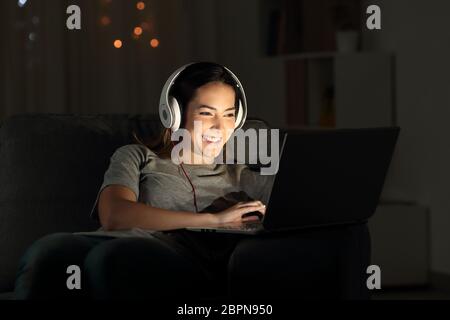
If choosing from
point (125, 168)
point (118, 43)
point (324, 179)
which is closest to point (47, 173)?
point (125, 168)

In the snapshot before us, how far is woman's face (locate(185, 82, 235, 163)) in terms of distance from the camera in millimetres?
2318

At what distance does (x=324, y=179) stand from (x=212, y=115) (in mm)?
490

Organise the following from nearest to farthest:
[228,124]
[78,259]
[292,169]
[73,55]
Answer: [292,169] → [78,259] → [228,124] → [73,55]

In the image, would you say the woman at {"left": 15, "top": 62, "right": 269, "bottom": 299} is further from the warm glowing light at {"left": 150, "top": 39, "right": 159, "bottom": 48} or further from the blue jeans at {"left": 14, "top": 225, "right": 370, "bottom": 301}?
the warm glowing light at {"left": 150, "top": 39, "right": 159, "bottom": 48}

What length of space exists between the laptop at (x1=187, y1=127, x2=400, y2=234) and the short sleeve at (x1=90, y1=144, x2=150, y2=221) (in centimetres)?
26

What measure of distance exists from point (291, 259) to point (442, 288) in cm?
219

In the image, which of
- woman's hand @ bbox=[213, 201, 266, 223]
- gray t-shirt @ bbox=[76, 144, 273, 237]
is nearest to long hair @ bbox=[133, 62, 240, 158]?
gray t-shirt @ bbox=[76, 144, 273, 237]

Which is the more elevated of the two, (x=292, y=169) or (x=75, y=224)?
(x=292, y=169)

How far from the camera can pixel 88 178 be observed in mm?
2434

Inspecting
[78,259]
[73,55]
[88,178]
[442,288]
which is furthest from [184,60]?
[78,259]

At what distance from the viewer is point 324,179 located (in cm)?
192

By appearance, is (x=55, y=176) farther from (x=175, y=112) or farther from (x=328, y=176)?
(x=328, y=176)
